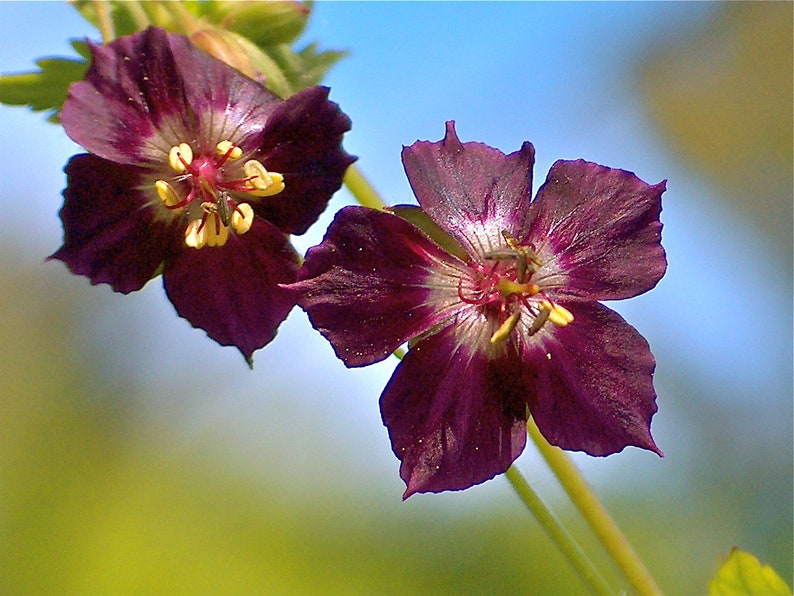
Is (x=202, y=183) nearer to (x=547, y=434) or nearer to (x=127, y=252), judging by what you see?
(x=127, y=252)

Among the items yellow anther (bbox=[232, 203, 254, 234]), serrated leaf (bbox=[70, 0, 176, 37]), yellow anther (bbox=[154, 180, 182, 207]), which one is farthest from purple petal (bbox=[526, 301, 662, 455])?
serrated leaf (bbox=[70, 0, 176, 37])

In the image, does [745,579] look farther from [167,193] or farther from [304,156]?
[167,193]

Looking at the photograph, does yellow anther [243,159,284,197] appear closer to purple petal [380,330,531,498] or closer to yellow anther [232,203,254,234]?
yellow anther [232,203,254,234]

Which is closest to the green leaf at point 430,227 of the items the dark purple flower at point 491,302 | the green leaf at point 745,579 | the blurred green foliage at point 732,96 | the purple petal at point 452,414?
the dark purple flower at point 491,302

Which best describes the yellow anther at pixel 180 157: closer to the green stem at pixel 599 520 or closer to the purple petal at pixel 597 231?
the purple petal at pixel 597 231

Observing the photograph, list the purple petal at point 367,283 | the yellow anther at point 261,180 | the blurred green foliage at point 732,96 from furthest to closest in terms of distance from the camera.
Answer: the blurred green foliage at point 732,96
the yellow anther at point 261,180
the purple petal at point 367,283

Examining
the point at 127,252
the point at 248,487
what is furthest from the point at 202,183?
the point at 248,487

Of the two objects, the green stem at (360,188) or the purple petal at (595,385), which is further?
the green stem at (360,188)
